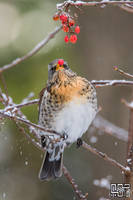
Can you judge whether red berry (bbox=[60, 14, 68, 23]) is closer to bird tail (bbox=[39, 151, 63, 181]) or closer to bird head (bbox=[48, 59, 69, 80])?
bird head (bbox=[48, 59, 69, 80])

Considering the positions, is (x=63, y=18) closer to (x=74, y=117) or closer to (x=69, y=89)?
(x=69, y=89)

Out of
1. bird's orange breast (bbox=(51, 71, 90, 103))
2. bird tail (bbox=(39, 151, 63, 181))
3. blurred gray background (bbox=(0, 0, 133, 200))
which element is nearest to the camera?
bird's orange breast (bbox=(51, 71, 90, 103))

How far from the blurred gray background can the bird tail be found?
67.3 inches

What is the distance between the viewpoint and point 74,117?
2625 millimetres

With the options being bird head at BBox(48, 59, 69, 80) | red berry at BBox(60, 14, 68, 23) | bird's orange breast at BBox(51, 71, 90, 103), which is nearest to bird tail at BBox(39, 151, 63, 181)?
bird's orange breast at BBox(51, 71, 90, 103)

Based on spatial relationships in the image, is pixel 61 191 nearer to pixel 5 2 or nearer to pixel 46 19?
pixel 46 19

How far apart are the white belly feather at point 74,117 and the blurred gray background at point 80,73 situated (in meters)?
1.92

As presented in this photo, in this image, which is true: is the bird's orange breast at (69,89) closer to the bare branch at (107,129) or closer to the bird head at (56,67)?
the bird head at (56,67)

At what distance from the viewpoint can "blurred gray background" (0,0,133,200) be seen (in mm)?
4852

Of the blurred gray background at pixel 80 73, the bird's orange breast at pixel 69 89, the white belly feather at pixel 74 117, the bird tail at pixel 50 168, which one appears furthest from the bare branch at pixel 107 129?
the blurred gray background at pixel 80 73

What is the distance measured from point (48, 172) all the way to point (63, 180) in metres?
2.66

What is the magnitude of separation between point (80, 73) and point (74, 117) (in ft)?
8.75

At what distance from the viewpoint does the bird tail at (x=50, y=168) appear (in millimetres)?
2814

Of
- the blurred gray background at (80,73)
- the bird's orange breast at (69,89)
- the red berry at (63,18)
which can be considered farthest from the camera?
the blurred gray background at (80,73)
